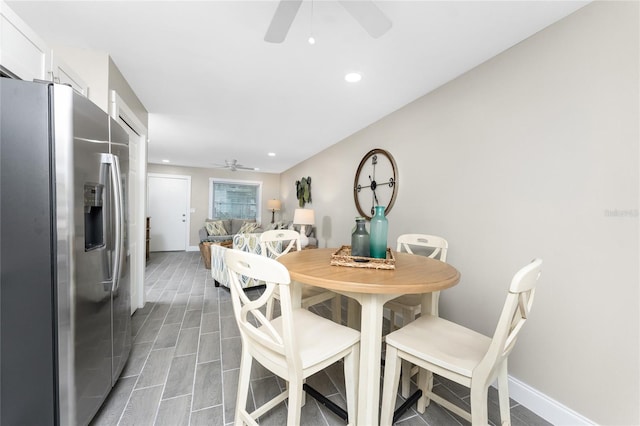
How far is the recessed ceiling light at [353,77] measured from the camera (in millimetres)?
2008

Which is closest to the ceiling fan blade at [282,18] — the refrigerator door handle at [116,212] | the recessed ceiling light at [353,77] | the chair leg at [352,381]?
the recessed ceiling light at [353,77]

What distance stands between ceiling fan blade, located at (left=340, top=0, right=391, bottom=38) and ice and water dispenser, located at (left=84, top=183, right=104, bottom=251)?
56.5 inches

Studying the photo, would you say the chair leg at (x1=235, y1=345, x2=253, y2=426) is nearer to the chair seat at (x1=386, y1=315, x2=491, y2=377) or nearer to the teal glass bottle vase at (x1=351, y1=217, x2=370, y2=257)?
the chair seat at (x1=386, y1=315, x2=491, y2=377)

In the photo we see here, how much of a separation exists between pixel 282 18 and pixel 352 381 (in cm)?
176

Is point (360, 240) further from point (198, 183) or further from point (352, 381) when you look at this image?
point (198, 183)

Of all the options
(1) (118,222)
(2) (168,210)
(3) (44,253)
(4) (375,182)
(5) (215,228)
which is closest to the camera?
(3) (44,253)

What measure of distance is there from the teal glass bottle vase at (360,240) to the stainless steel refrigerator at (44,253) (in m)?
1.34

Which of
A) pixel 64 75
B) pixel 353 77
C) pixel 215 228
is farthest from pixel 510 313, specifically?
pixel 215 228

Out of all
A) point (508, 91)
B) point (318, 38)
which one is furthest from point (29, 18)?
point (508, 91)

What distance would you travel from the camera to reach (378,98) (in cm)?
243

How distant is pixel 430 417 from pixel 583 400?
790 mm

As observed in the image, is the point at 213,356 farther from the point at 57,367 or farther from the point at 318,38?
the point at 318,38

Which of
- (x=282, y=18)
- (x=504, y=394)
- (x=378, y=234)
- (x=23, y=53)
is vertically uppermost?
(x=282, y=18)

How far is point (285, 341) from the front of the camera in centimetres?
95
